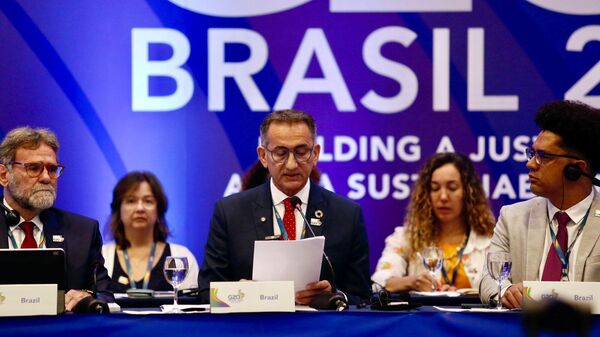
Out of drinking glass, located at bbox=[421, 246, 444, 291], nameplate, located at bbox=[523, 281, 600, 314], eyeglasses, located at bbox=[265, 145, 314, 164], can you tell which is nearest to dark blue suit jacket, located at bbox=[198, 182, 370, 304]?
eyeglasses, located at bbox=[265, 145, 314, 164]

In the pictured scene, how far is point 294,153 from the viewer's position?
455 cm

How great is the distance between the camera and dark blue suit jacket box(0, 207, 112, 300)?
15.5 feet

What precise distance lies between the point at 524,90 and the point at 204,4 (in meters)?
2.46

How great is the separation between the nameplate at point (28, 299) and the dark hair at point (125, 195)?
2.73 m

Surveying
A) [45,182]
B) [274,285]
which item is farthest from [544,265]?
[45,182]

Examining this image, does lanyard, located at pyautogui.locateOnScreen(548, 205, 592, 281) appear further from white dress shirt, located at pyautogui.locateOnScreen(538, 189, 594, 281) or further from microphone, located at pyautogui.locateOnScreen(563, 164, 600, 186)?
microphone, located at pyautogui.locateOnScreen(563, 164, 600, 186)

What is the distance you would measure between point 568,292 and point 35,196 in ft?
8.28

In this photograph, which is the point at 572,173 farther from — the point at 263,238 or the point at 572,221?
the point at 263,238

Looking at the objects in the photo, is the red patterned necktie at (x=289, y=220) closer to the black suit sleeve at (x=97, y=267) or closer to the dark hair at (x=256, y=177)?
the black suit sleeve at (x=97, y=267)

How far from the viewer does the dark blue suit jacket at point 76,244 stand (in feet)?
15.5

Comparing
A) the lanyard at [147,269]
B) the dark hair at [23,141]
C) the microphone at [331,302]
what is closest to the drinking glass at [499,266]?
the microphone at [331,302]

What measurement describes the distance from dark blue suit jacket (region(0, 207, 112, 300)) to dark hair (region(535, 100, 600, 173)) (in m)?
2.29

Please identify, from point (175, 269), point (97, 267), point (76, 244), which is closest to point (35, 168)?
point (76, 244)

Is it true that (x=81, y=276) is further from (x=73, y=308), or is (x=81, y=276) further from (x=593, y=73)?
(x=593, y=73)
